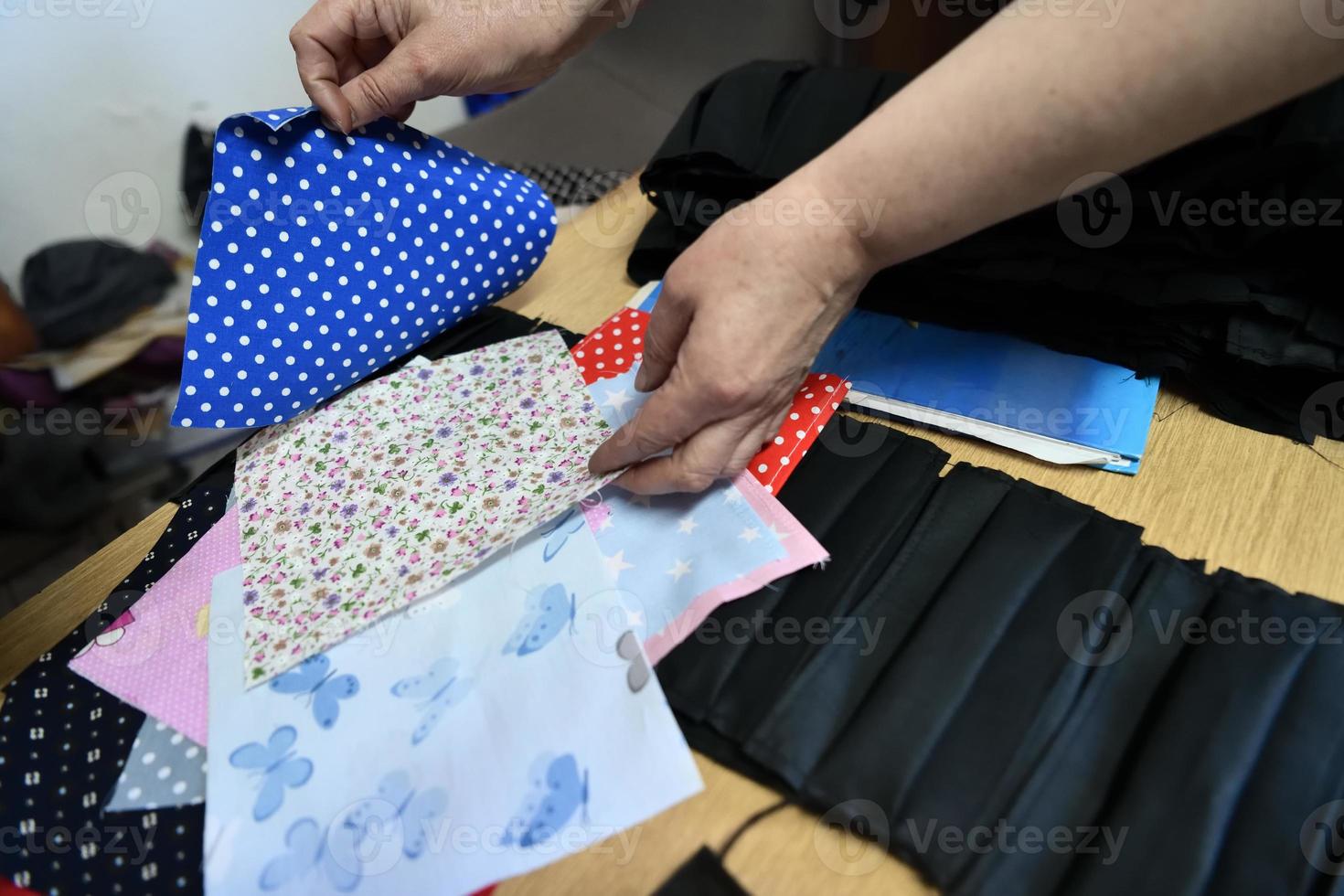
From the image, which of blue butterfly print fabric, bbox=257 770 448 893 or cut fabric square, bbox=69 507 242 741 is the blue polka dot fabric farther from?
blue butterfly print fabric, bbox=257 770 448 893

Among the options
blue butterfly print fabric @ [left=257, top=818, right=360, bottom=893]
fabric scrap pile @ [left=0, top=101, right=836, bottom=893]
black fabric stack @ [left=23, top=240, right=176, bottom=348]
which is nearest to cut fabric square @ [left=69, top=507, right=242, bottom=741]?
fabric scrap pile @ [left=0, top=101, right=836, bottom=893]

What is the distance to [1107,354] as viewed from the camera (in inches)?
28.5

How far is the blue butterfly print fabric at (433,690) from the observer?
1.78ft

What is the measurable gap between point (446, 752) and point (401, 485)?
0.25m

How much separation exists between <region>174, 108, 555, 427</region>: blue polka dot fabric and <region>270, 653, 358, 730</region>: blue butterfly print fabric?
26 cm

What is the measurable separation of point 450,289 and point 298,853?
520 mm

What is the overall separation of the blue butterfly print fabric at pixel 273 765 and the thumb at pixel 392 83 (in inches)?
20.8

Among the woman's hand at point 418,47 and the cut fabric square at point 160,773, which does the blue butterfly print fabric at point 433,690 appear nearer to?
the cut fabric square at point 160,773

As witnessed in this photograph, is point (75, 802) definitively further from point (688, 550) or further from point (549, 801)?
point (688, 550)

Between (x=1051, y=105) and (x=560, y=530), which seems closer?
(x=1051, y=105)

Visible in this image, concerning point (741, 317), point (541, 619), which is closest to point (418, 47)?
point (741, 317)

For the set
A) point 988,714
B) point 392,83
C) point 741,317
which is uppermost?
point 392,83

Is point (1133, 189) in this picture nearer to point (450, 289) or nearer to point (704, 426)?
point (704, 426)

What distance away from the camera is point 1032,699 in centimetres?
51
